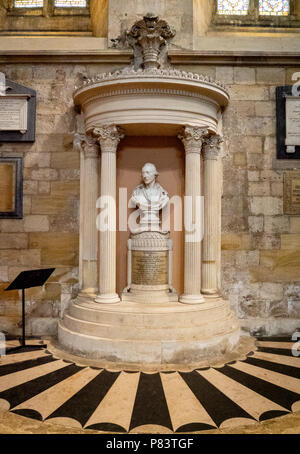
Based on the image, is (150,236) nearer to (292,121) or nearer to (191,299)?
(191,299)

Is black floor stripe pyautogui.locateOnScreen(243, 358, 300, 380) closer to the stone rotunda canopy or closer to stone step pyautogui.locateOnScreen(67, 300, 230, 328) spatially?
stone step pyautogui.locateOnScreen(67, 300, 230, 328)

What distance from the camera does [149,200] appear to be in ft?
18.9

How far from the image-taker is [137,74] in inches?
199

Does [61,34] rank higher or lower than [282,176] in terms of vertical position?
higher

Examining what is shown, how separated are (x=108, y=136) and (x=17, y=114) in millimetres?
1950

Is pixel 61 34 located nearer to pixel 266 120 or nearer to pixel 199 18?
pixel 199 18

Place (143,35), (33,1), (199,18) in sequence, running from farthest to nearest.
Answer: (33,1) → (199,18) → (143,35)

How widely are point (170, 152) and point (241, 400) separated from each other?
394cm

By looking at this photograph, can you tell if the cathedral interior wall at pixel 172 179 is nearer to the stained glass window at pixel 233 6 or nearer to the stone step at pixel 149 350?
the stained glass window at pixel 233 6

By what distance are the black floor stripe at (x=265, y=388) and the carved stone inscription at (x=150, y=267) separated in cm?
162

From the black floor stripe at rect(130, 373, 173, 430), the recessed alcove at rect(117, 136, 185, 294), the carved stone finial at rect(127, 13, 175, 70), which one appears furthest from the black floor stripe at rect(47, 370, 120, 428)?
the carved stone finial at rect(127, 13, 175, 70)

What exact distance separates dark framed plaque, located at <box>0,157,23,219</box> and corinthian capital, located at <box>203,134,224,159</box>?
3.16 metres

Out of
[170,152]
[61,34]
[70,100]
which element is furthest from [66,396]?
[61,34]

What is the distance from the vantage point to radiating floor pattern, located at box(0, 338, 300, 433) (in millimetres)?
3336
